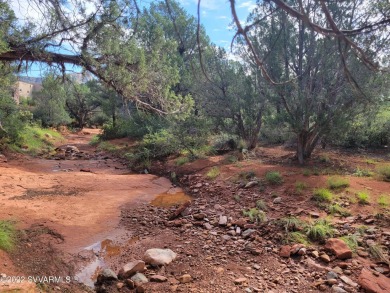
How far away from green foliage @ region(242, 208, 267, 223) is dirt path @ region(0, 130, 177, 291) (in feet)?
7.60

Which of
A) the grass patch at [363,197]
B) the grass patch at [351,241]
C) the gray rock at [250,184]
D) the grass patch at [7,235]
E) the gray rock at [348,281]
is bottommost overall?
the gray rock at [348,281]

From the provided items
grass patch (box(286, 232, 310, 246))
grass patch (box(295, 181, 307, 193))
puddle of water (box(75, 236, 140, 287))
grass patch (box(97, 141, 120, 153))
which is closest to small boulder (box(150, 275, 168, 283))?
puddle of water (box(75, 236, 140, 287))

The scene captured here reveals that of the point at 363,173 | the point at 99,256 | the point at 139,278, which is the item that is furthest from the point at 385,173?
the point at 99,256

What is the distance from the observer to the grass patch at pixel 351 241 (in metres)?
3.78

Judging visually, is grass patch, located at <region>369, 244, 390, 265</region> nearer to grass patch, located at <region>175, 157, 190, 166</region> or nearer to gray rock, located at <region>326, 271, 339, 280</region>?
gray rock, located at <region>326, 271, 339, 280</region>

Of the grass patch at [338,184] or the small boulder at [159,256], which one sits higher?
the grass patch at [338,184]

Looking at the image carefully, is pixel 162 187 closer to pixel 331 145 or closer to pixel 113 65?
pixel 113 65

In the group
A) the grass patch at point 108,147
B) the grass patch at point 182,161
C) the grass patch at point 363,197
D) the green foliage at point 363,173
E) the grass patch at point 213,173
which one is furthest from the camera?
the grass patch at point 108,147

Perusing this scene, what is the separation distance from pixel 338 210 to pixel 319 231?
105 cm

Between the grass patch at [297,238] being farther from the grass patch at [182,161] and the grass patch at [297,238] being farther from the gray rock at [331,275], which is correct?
the grass patch at [182,161]

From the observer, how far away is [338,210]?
16.0 ft

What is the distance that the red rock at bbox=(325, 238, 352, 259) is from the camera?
3.57 meters

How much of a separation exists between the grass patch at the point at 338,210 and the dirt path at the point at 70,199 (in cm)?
376

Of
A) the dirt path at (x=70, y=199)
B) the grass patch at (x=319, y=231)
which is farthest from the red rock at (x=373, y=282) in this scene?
the dirt path at (x=70, y=199)
